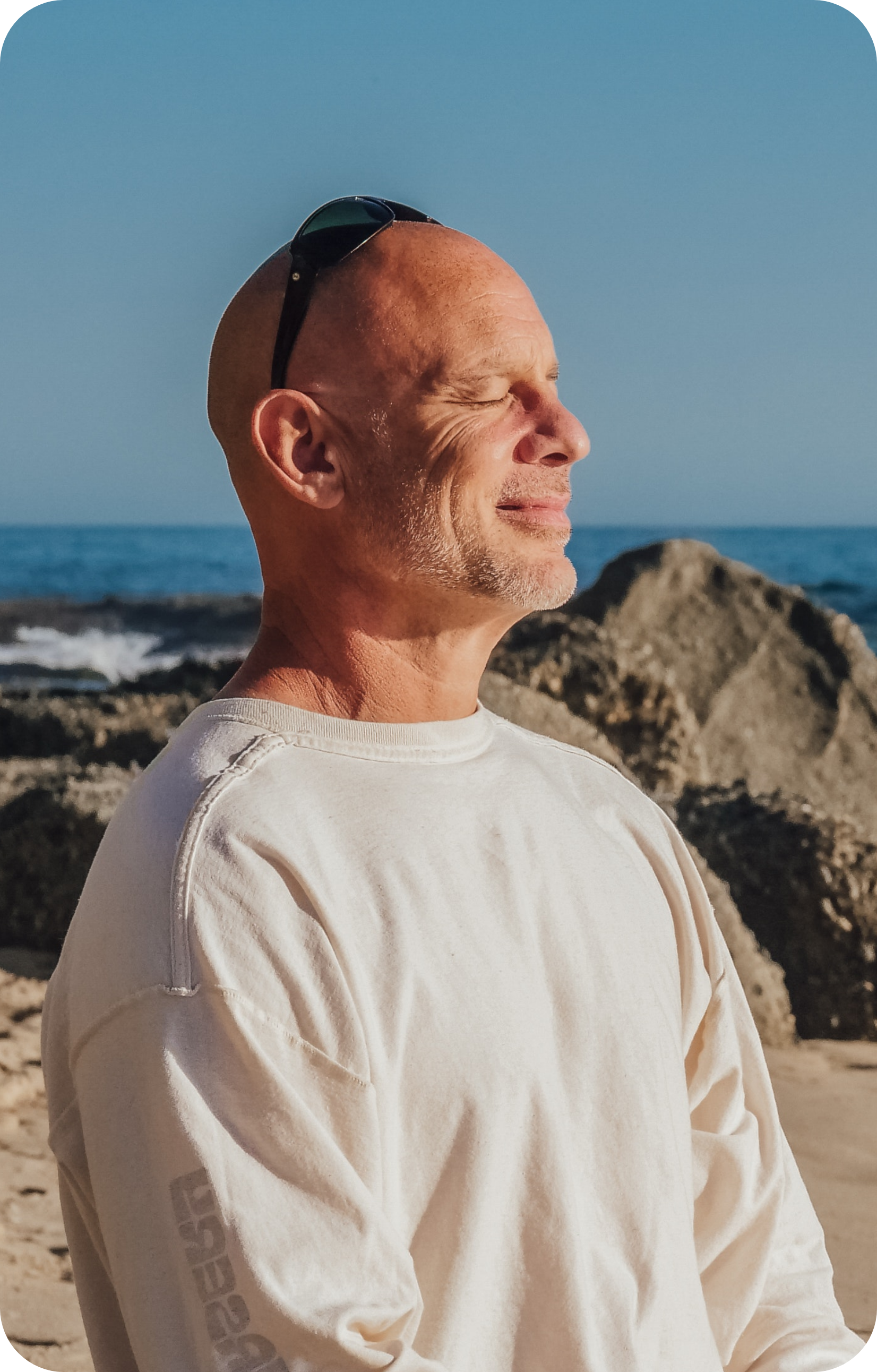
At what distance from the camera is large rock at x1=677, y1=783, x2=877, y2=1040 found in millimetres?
5047

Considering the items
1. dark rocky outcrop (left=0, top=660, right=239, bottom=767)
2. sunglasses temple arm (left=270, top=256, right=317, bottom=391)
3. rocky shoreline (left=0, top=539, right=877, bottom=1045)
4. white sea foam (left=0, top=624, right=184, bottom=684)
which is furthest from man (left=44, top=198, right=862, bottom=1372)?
white sea foam (left=0, top=624, right=184, bottom=684)

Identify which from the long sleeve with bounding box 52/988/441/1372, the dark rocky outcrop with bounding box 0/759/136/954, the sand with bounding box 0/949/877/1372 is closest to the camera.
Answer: the long sleeve with bounding box 52/988/441/1372

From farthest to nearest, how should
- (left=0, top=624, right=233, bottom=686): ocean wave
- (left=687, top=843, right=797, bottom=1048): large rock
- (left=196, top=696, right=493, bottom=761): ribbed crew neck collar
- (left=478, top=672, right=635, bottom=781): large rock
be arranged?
(left=0, top=624, right=233, bottom=686): ocean wave → (left=478, top=672, right=635, bottom=781): large rock → (left=687, top=843, right=797, bottom=1048): large rock → (left=196, top=696, right=493, bottom=761): ribbed crew neck collar

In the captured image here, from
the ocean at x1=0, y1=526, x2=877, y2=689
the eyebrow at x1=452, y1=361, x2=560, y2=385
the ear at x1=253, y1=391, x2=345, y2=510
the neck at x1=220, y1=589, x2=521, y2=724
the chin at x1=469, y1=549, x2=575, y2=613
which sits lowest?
the ocean at x1=0, y1=526, x2=877, y2=689

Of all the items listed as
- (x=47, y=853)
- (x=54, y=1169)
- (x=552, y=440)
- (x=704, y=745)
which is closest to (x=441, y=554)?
(x=552, y=440)

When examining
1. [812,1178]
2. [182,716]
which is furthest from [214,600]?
[812,1178]

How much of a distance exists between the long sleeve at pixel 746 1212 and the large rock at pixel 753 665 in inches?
207

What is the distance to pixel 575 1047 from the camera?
62.5 inches

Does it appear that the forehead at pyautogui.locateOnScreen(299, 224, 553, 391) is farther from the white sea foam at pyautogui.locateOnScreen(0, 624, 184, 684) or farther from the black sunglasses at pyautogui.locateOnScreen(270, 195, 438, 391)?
the white sea foam at pyautogui.locateOnScreen(0, 624, 184, 684)

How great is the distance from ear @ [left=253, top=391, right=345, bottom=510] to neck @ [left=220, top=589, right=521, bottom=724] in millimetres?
141

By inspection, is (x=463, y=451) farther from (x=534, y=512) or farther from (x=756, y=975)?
(x=756, y=975)

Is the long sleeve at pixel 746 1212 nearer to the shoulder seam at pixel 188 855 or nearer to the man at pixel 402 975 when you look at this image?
the man at pixel 402 975

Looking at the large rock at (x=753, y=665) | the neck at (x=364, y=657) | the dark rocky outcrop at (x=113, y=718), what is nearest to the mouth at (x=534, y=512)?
the neck at (x=364, y=657)

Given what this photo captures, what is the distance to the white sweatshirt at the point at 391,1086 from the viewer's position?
1.33 meters
